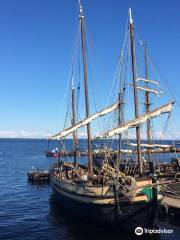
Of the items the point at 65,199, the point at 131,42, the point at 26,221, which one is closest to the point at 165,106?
the point at 131,42

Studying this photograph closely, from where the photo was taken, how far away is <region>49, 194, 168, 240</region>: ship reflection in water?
105ft

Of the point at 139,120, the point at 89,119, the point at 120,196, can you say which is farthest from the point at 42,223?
the point at 139,120

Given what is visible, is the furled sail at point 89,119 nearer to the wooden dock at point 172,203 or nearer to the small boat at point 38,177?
the wooden dock at point 172,203

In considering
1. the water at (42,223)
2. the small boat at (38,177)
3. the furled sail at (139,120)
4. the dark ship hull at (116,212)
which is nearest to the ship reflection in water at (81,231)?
the water at (42,223)

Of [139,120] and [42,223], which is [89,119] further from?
[42,223]

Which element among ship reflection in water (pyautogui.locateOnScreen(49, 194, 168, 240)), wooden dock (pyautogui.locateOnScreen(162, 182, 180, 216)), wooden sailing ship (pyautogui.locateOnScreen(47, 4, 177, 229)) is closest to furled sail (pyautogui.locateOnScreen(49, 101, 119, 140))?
wooden sailing ship (pyautogui.locateOnScreen(47, 4, 177, 229))

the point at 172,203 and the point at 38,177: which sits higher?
the point at 38,177

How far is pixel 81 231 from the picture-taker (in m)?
34.6

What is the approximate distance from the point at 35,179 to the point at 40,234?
1541 inches

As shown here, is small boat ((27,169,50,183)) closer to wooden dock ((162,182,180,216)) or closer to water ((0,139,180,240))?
water ((0,139,180,240))

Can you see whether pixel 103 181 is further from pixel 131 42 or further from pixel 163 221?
pixel 131 42

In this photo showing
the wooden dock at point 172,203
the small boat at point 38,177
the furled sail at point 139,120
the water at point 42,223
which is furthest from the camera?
the small boat at point 38,177

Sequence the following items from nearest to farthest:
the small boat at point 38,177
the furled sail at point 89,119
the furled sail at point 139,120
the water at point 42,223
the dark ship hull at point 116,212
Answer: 1. the dark ship hull at point 116,212
2. the water at point 42,223
3. the furled sail at point 139,120
4. the furled sail at point 89,119
5. the small boat at point 38,177

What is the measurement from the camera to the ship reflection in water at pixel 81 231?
32.1 m
